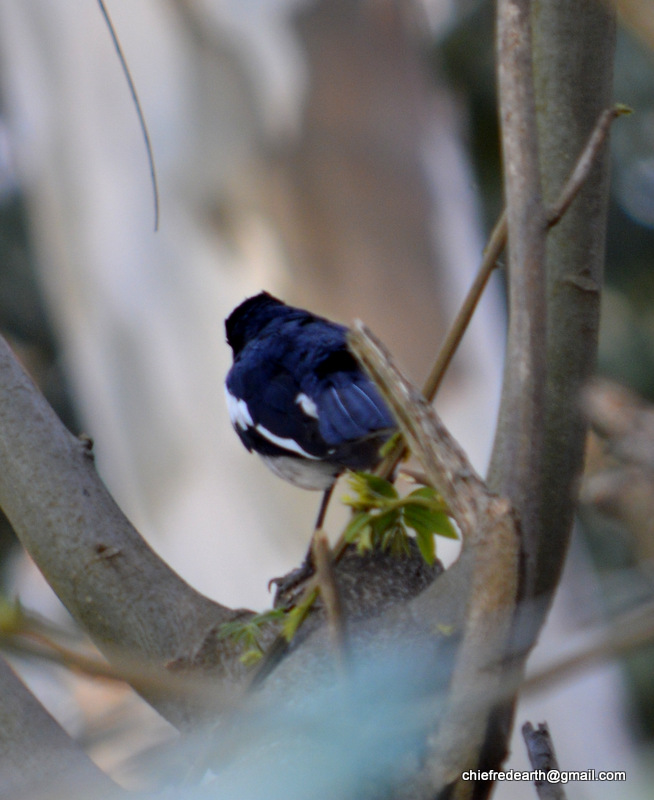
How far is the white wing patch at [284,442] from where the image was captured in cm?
124

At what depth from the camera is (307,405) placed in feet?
4.03

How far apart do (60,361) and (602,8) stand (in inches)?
124

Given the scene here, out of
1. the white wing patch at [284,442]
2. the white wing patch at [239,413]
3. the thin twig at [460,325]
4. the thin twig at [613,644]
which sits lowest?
the thin twig at [613,644]

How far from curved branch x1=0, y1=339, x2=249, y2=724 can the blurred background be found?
58.5 inches

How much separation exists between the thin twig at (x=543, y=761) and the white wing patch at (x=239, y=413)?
2.47 ft

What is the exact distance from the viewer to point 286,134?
106 inches

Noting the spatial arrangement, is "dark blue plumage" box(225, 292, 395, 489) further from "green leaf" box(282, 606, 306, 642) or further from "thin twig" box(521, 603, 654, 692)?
"thin twig" box(521, 603, 654, 692)

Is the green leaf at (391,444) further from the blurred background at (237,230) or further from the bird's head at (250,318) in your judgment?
the blurred background at (237,230)

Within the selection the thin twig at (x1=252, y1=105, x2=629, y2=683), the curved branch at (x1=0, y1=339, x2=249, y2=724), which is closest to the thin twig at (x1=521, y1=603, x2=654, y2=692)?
the thin twig at (x1=252, y1=105, x2=629, y2=683)

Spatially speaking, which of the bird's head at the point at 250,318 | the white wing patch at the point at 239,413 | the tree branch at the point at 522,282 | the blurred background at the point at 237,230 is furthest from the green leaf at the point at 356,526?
the blurred background at the point at 237,230

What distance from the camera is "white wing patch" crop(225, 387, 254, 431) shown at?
1348 millimetres

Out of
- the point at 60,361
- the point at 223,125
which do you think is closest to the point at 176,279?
the point at 223,125

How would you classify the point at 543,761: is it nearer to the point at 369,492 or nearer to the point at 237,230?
the point at 369,492

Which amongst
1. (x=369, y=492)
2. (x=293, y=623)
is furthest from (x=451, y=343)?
(x=293, y=623)
